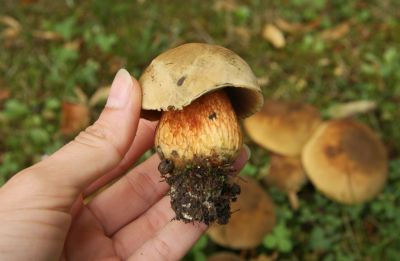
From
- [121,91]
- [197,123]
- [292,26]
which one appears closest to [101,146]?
[121,91]

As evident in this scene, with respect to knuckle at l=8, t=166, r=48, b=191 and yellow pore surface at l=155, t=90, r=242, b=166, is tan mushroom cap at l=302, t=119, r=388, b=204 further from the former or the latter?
knuckle at l=8, t=166, r=48, b=191

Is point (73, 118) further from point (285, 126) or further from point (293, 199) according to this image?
point (293, 199)

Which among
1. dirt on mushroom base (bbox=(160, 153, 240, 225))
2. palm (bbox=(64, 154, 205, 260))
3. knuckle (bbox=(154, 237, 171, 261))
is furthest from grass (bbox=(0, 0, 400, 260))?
dirt on mushroom base (bbox=(160, 153, 240, 225))

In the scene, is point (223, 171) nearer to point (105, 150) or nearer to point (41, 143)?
point (105, 150)

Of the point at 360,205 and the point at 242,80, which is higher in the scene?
the point at 242,80

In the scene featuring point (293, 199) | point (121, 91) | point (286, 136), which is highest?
point (121, 91)

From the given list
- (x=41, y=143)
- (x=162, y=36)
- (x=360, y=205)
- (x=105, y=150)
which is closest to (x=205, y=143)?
(x=105, y=150)
